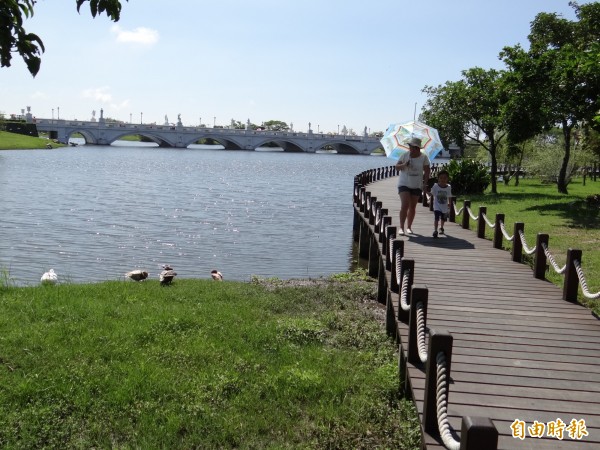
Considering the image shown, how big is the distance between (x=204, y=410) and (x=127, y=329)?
7.79 ft

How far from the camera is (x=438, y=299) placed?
8.22 m

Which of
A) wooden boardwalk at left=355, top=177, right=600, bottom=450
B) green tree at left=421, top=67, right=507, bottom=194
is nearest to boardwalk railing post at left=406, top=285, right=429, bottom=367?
wooden boardwalk at left=355, top=177, right=600, bottom=450

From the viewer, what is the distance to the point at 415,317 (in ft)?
18.8

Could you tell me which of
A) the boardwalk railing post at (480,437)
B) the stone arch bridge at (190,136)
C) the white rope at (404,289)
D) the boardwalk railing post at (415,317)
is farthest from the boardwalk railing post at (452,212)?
the stone arch bridge at (190,136)

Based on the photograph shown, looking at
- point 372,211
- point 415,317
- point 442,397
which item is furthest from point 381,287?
point 442,397

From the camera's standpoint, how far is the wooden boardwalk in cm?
484

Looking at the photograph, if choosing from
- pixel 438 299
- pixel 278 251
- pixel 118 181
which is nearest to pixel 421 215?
pixel 278 251

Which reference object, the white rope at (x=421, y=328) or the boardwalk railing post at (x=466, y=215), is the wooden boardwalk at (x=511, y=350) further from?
the boardwalk railing post at (x=466, y=215)

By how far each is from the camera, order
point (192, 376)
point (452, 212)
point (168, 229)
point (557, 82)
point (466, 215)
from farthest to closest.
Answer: point (168, 229) < point (557, 82) < point (452, 212) < point (466, 215) < point (192, 376)

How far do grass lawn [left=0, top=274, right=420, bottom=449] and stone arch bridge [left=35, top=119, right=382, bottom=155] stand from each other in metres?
99.2

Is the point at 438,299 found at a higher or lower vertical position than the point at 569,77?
lower

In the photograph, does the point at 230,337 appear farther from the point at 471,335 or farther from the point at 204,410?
the point at 471,335

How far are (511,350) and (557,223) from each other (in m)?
12.3

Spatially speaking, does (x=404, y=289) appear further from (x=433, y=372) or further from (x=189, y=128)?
(x=189, y=128)
